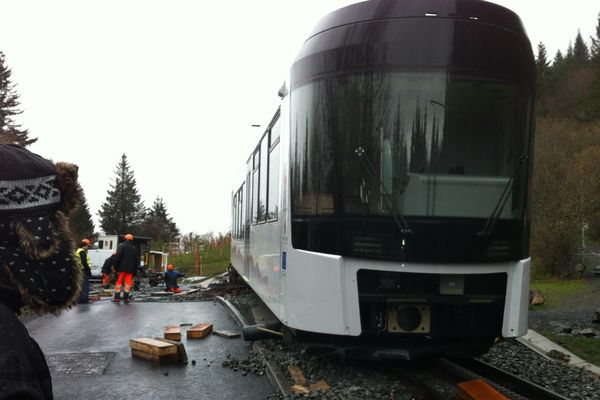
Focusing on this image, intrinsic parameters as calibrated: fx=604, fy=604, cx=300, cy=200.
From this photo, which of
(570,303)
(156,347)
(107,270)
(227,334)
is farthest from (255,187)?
(107,270)

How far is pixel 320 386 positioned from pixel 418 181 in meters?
2.29

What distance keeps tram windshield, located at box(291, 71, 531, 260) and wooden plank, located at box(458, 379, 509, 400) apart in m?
1.60

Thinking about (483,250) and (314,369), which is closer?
(483,250)

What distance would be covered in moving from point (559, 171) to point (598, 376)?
68.2 ft

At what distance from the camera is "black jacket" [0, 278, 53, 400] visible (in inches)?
48.0

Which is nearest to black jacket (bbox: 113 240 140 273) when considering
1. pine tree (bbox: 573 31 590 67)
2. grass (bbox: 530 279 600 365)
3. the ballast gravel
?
the ballast gravel

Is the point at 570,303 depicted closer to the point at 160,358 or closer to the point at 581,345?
the point at 581,345

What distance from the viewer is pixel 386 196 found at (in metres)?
6.04

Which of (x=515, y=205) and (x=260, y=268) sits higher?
(x=515, y=205)

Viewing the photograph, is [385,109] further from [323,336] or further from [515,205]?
[323,336]

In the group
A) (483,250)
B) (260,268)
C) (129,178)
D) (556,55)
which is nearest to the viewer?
(483,250)

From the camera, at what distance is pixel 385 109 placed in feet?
20.0

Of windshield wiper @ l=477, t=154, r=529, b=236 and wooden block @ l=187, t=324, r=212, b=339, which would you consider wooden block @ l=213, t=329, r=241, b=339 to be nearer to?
wooden block @ l=187, t=324, r=212, b=339

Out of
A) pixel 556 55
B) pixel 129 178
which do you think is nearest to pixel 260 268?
pixel 556 55
